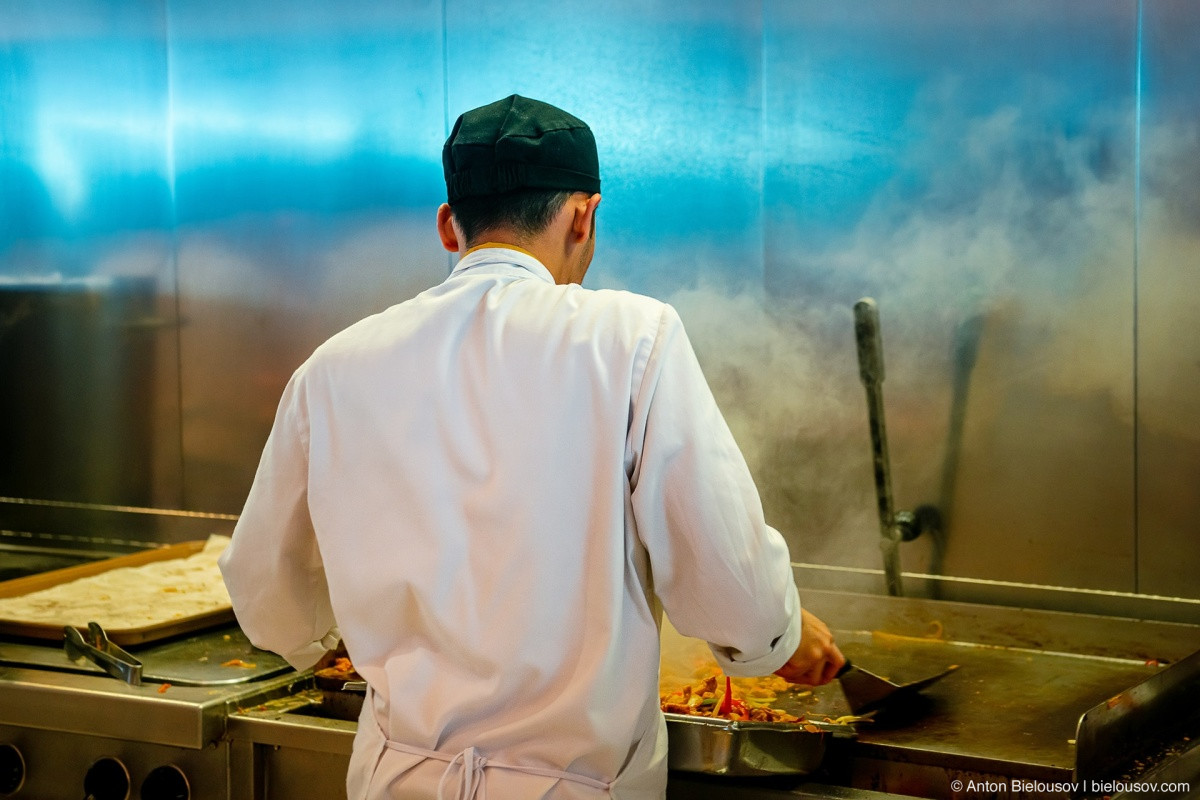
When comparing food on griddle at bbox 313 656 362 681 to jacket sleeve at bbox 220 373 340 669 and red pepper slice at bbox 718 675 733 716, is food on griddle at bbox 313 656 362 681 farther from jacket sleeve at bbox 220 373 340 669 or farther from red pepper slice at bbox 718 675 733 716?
red pepper slice at bbox 718 675 733 716

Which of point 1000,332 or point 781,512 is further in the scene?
point 781,512

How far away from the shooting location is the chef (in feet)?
3.94

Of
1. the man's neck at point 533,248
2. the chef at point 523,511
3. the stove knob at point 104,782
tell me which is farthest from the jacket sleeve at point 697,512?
the stove knob at point 104,782

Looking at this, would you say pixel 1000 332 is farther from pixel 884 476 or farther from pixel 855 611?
pixel 855 611

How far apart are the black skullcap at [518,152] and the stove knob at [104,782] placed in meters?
1.21

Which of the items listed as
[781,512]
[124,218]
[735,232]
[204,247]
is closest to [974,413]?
[781,512]

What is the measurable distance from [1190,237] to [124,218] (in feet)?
9.06

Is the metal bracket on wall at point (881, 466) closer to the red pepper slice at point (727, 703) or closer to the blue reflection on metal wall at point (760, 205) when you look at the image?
the blue reflection on metal wall at point (760, 205)

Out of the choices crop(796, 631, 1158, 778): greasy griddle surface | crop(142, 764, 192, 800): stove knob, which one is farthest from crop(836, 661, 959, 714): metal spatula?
crop(142, 764, 192, 800): stove knob

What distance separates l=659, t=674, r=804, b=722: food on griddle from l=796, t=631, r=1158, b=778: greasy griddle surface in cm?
5

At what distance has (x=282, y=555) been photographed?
140cm

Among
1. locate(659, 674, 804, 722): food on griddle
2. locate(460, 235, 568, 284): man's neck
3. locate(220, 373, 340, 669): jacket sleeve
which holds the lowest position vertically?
locate(659, 674, 804, 722): food on griddle

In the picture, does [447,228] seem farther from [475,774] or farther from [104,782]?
[104,782]

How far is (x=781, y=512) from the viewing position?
8.20 ft
